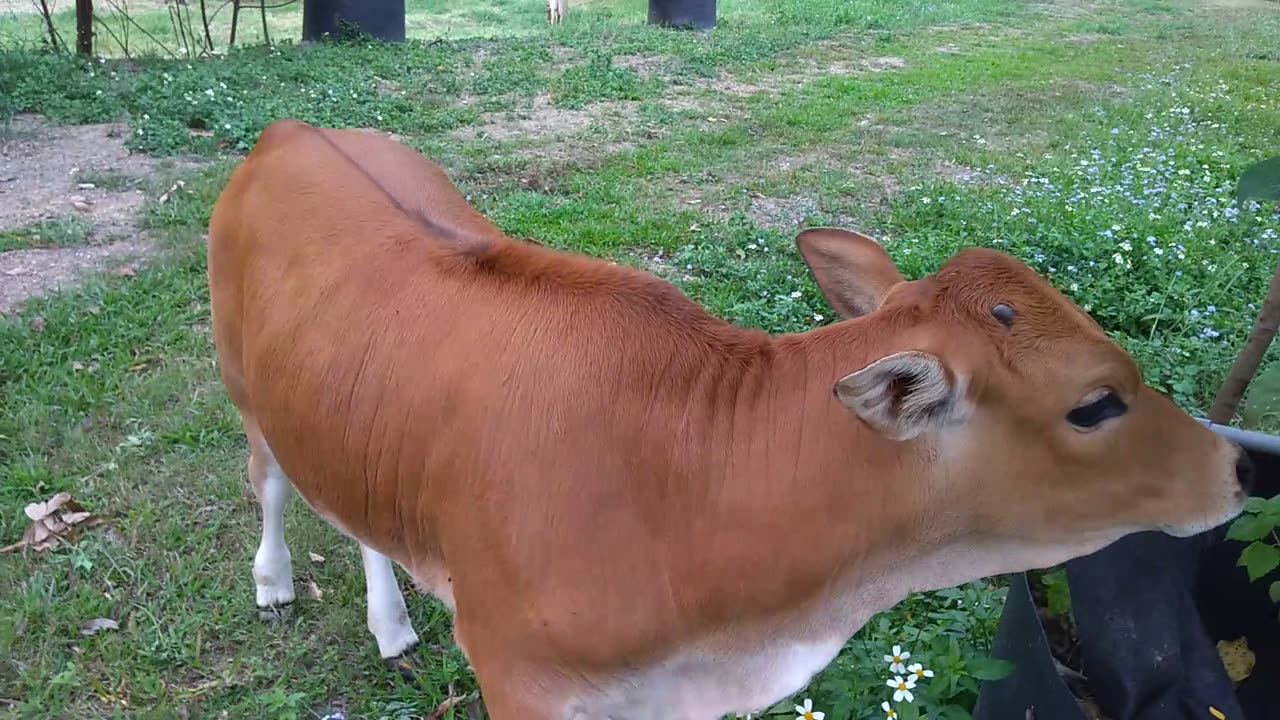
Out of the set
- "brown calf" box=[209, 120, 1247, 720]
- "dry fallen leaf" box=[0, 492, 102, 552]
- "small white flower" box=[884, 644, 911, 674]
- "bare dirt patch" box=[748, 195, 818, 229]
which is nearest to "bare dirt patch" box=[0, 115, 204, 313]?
"dry fallen leaf" box=[0, 492, 102, 552]

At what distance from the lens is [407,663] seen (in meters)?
3.15

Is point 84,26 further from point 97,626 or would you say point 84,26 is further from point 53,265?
point 97,626

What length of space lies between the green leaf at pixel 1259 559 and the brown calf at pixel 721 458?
46 cm

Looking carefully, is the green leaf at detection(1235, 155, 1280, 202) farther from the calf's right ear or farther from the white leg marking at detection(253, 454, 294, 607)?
the white leg marking at detection(253, 454, 294, 607)

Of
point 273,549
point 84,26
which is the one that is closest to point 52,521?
point 273,549

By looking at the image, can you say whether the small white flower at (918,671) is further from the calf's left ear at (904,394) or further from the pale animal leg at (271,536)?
the pale animal leg at (271,536)

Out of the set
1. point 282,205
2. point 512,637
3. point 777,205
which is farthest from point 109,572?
point 777,205

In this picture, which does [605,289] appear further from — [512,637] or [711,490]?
[512,637]

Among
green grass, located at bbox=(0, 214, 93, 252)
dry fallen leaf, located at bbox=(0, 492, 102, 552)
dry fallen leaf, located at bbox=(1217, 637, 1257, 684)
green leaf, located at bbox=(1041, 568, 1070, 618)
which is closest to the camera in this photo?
dry fallen leaf, located at bbox=(1217, 637, 1257, 684)

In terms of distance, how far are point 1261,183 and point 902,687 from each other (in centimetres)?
141

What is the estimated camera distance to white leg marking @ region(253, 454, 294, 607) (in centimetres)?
320

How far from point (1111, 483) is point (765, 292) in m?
3.17

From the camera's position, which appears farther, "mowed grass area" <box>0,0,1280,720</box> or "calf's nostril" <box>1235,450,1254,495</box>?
"mowed grass area" <box>0,0,1280,720</box>

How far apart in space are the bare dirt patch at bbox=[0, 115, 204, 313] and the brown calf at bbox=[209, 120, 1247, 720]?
3.77 m
